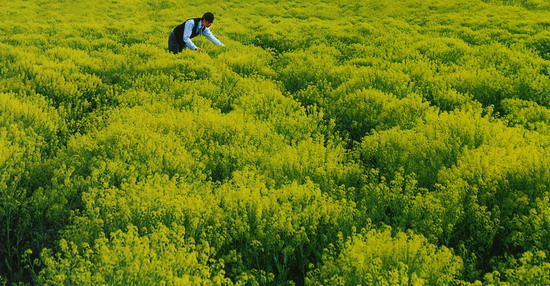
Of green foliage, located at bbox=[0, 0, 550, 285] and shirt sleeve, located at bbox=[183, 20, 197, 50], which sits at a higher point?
shirt sleeve, located at bbox=[183, 20, 197, 50]

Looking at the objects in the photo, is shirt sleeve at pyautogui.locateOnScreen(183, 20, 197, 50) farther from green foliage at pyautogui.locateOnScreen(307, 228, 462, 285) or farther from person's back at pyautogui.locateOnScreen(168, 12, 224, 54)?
green foliage at pyautogui.locateOnScreen(307, 228, 462, 285)

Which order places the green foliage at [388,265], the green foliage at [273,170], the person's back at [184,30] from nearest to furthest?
1. the green foliage at [388,265]
2. the green foliage at [273,170]
3. the person's back at [184,30]

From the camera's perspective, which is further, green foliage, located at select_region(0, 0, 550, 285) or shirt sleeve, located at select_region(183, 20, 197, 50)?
shirt sleeve, located at select_region(183, 20, 197, 50)

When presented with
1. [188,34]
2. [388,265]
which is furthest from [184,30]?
[388,265]

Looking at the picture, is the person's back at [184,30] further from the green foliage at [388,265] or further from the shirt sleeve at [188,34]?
the green foliage at [388,265]

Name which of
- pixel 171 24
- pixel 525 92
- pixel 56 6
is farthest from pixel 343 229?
pixel 56 6

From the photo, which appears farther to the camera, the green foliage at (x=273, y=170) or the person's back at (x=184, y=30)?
the person's back at (x=184, y=30)

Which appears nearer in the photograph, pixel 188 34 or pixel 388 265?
pixel 388 265

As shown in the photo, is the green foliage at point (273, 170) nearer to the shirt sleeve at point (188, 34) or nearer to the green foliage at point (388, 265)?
the green foliage at point (388, 265)

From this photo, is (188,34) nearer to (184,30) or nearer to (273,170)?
(184,30)

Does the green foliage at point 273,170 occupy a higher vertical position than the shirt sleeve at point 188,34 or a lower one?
lower

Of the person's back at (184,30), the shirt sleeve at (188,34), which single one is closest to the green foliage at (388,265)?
the shirt sleeve at (188,34)

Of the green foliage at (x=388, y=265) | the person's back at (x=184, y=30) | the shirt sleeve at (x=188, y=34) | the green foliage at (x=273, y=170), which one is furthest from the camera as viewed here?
the person's back at (x=184, y=30)

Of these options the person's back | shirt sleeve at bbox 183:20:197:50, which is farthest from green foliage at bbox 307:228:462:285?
the person's back
